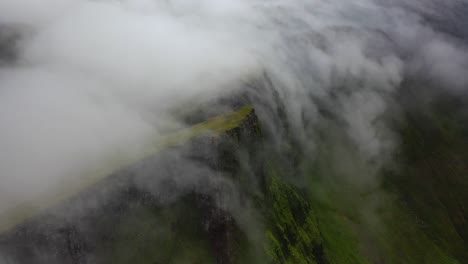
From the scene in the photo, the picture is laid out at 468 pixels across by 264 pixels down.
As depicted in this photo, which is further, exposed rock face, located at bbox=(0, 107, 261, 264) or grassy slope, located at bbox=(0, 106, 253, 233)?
grassy slope, located at bbox=(0, 106, 253, 233)

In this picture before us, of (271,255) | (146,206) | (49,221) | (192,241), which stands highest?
(49,221)

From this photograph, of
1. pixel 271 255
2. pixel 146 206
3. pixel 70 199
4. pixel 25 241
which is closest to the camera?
pixel 25 241

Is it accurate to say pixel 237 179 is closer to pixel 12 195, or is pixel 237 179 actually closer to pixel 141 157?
pixel 141 157

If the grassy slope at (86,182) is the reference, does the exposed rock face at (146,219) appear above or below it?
below

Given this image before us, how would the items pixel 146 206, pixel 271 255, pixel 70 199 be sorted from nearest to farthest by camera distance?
pixel 70 199
pixel 146 206
pixel 271 255

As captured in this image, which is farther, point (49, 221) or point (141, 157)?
point (141, 157)

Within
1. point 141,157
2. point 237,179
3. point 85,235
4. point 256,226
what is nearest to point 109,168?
point 141,157

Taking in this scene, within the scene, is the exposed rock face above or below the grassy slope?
below

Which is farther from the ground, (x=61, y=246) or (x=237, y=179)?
(x=61, y=246)

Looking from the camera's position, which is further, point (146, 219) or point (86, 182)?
point (146, 219)

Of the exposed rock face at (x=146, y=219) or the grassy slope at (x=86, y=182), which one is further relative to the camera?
the grassy slope at (x=86, y=182)

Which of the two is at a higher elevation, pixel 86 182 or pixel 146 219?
pixel 86 182
